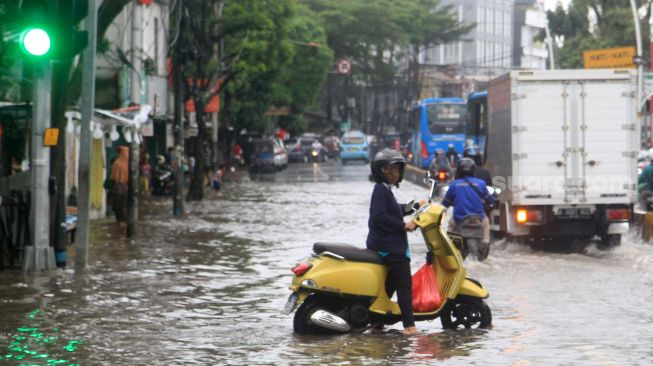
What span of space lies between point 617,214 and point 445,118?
4138 cm

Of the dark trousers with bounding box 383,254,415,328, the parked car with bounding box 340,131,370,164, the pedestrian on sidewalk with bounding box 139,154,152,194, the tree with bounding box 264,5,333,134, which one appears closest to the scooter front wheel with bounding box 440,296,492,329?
the dark trousers with bounding box 383,254,415,328

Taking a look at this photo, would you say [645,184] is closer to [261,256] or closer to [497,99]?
[497,99]

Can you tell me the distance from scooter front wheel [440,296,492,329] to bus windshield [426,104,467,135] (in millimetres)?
Result: 49959

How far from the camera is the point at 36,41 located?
1497 centimetres

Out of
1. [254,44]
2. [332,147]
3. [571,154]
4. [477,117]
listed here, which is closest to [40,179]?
[571,154]

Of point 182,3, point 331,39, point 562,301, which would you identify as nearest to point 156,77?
point 182,3

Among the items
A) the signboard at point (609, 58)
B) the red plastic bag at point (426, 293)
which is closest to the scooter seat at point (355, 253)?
the red plastic bag at point (426, 293)

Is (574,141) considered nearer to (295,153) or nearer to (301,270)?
(301,270)

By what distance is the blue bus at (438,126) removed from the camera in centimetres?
6206

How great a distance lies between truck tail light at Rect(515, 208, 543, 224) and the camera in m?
Answer: 21.6

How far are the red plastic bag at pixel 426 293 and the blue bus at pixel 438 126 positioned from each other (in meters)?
49.5

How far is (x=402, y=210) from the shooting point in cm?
1195

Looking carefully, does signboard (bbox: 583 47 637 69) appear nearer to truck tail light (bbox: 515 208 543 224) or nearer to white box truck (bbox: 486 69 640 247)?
white box truck (bbox: 486 69 640 247)

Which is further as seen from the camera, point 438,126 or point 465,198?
point 438,126
